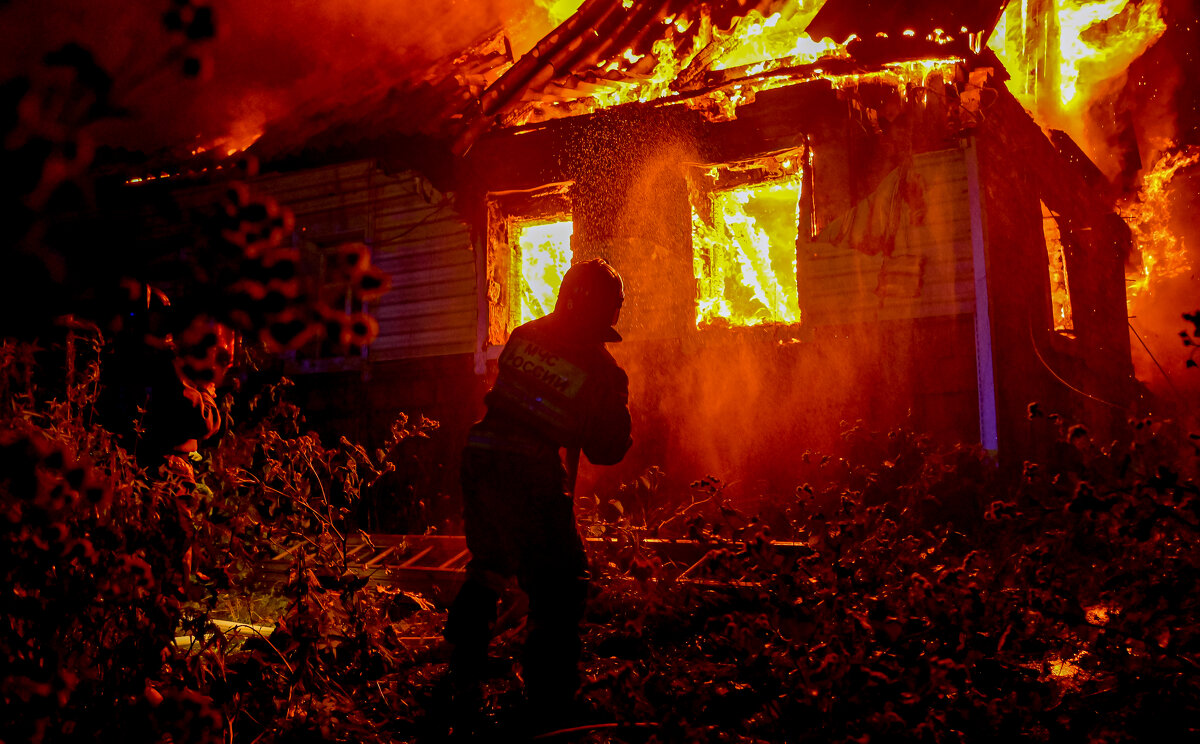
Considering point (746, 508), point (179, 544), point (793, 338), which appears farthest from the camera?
point (793, 338)

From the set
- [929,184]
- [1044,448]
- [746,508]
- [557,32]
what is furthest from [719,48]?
[1044,448]

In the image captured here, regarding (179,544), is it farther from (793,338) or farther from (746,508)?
(793,338)

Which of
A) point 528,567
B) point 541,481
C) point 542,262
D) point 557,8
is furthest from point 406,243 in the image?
point 528,567

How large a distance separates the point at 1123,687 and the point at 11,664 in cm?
424

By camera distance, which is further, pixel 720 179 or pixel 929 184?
pixel 720 179

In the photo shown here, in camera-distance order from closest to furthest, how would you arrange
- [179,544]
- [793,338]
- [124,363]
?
[124,363] → [179,544] → [793,338]

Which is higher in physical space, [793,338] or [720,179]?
[720,179]

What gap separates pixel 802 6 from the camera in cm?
857

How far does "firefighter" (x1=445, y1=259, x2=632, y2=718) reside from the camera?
2928 mm

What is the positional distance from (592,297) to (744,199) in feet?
24.8

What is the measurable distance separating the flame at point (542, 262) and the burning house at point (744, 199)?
0.70 m

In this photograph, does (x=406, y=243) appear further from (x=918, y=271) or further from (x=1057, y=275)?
(x=1057, y=275)

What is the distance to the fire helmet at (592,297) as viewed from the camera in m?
3.28

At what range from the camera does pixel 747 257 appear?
36.6ft
